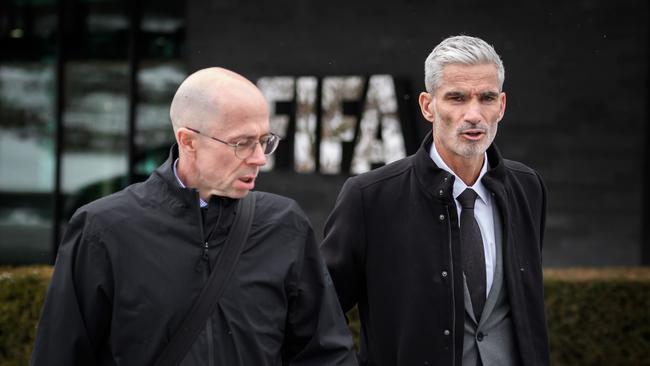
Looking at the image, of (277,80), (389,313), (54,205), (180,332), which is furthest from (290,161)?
(180,332)

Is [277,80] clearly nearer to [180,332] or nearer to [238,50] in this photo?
[238,50]

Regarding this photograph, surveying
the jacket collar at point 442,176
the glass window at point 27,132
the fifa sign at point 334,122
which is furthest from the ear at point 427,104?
the glass window at point 27,132

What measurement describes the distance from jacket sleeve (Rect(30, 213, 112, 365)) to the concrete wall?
6516 mm

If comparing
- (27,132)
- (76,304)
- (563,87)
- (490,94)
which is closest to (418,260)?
(490,94)

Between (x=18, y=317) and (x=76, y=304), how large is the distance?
12.6ft

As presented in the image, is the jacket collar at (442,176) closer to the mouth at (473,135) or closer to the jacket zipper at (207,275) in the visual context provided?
the mouth at (473,135)

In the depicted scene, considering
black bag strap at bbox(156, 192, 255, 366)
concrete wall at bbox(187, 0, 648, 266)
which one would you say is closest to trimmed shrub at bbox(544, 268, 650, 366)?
concrete wall at bbox(187, 0, 648, 266)

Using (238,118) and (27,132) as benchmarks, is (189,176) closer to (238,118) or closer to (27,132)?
(238,118)

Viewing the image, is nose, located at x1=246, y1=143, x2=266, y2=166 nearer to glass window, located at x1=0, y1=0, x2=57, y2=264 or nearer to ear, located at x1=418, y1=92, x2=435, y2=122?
ear, located at x1=418, y1=92, x2=435, y2=122

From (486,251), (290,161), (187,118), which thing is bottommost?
(290,161)

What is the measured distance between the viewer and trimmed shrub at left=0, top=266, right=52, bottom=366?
616 centimetres

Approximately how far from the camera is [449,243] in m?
3.19

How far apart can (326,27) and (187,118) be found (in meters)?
6.98

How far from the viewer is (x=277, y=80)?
964 cm
